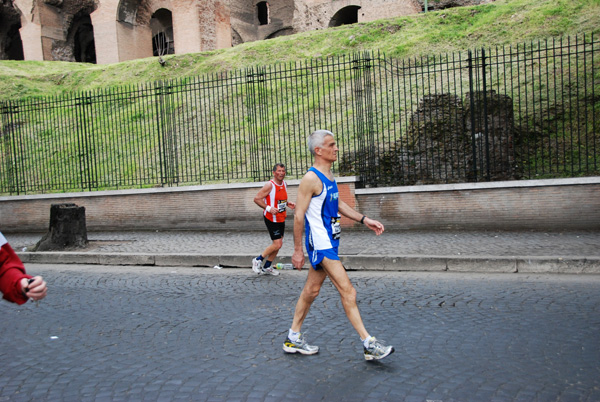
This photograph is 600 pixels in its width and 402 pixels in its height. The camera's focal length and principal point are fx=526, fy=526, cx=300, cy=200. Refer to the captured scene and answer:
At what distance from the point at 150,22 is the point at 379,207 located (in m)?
28.9

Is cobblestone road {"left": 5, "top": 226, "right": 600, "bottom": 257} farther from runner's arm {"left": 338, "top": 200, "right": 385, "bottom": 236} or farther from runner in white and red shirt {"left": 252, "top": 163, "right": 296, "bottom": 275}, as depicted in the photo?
runner's arm {"left": 338, "top": 200, "right": 385, "bottom": 236}

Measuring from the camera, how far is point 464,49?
1769cm

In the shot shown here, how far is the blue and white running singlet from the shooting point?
4.25m

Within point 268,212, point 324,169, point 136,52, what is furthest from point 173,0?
point 324,169

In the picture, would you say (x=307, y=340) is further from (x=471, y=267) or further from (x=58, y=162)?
(x=58, y=162)

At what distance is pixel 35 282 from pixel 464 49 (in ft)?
57.4

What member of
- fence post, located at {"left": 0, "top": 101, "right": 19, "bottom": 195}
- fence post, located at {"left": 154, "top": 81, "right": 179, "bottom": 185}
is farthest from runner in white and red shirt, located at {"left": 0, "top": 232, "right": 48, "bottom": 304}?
fence post, located at {"left": 0, "top": 101, "right": 19, "bottom": 195}

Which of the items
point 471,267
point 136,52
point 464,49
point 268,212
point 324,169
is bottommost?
point 471,267

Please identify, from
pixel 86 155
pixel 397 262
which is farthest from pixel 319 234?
pixel 86 155

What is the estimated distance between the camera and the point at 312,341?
4613 millimetres

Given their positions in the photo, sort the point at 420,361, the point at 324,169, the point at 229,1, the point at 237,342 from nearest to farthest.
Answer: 1. the point at 420,361
2. the point at 324,169
3. the point at 237,342
4. the point at 229,1

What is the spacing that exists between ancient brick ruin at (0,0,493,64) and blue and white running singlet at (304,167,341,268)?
85.1 feet

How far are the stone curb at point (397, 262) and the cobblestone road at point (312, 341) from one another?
0.32 meters

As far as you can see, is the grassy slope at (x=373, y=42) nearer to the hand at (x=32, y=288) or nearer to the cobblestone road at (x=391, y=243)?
the cobblestone road at (x=391, y=243)
